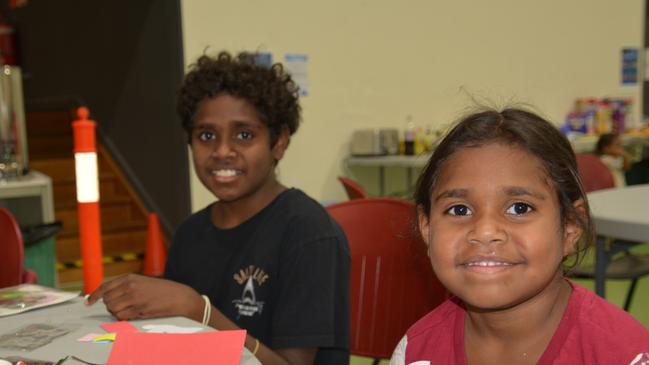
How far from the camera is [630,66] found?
261 inches

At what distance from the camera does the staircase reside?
4.58m

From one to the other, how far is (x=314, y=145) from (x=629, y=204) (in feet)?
9.57

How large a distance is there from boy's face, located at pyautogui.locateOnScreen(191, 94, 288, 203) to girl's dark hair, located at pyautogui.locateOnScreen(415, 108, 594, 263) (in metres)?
0.57

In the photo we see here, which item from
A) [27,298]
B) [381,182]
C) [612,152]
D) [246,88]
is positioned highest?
[246,88]

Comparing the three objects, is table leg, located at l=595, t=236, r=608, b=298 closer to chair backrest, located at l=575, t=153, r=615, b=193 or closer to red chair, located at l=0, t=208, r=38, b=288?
chair backrest, located at l=575, t=153, r=615, b=193

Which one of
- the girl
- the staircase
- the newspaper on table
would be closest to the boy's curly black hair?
the newspaper on table

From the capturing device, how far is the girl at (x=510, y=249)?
950mm

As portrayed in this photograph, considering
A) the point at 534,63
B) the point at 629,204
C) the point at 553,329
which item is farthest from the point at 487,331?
the point at 534,63

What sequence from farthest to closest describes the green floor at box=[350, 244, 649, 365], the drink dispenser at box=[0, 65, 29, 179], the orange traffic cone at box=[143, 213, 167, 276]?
the orange traffic cone at box=[143, 213, 167, 276], the green floor at box=[350, 244, 649, 365], the drink dispenser at box=[0, 65, 29, 179]

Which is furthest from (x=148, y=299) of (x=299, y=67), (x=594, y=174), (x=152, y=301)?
(x=299, y=67)

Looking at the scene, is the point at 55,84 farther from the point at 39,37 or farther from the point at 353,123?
the point at 353,123

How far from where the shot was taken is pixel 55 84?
637cm

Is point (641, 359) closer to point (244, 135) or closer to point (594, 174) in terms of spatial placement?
point (244, 135)

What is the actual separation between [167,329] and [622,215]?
1.18 m
